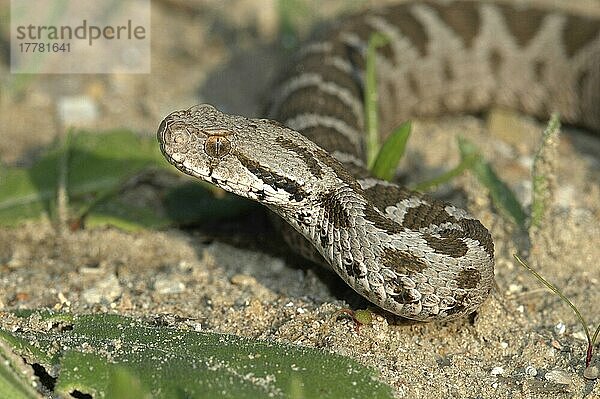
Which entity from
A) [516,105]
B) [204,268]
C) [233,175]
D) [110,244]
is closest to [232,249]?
[204,268]

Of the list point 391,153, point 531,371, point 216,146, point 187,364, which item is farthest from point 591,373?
point 216,146

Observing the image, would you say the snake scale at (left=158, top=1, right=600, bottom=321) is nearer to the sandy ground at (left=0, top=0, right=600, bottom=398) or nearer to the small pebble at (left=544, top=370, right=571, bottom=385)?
the sandy ground at (left=0, top=0, right=600, bottom=398)

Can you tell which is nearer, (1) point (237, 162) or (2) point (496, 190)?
(1) point (237, 162)

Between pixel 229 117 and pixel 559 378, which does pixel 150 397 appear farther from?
pixel 559 378

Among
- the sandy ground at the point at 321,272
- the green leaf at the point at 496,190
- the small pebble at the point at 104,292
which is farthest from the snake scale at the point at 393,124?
the small pebble at the point at 104,292

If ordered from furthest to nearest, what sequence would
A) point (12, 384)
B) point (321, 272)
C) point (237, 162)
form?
point (321, 272)
point (237, 162)
point (12, 384)

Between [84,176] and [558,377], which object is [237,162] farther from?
[558,377]

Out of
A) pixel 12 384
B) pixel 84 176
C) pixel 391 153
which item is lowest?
pixel 12 384

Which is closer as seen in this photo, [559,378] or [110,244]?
[559,378]

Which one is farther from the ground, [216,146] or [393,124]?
[216,146]
